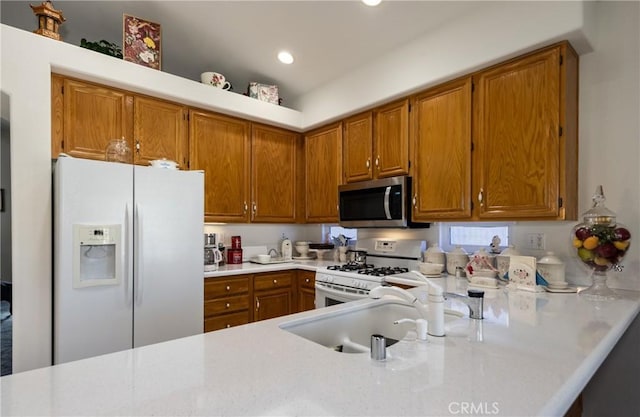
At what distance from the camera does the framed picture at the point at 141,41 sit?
2.54 meters

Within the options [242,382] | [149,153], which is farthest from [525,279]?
[149,153]

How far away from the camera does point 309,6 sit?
8.27ft

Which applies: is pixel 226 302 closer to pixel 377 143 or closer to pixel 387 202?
pixel 387 202

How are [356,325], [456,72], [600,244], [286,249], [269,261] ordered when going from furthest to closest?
[286,249] → [269,261] → [456,72] → [600,244] → [356,325]

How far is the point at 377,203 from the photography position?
288 cm

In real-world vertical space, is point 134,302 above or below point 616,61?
below

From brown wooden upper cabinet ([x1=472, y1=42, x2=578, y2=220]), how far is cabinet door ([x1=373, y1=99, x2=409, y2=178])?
1.85 ft

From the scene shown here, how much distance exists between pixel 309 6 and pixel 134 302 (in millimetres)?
2398

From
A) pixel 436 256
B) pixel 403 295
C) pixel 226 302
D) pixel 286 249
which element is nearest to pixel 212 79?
pixel 286 249

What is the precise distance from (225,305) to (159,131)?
152 cm

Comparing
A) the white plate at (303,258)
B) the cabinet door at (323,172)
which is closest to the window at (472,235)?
the cabinet door at (323,172)

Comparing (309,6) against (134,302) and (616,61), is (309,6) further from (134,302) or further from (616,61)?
(134,302)

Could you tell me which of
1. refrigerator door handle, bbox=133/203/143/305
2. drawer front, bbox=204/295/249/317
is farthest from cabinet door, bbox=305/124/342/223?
refrigerator door handle, bbox=133/203/143/305

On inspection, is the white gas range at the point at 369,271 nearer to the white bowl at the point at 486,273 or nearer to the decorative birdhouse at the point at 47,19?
the white bowl at the point at 486,273
